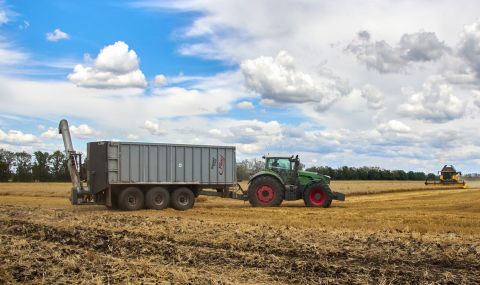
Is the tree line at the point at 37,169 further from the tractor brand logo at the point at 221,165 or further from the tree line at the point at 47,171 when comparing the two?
the tractor brand logo at the point at 221,165

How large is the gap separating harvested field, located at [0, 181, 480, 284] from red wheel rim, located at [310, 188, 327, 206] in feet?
20.3

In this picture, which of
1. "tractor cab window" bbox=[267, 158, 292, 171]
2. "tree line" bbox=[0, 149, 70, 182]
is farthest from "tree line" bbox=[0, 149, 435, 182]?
"tractor cab window" bbox=[267, 158, 292, 171]

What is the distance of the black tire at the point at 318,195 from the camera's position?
24016 mm

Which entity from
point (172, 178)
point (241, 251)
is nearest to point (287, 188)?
point (172, 178)

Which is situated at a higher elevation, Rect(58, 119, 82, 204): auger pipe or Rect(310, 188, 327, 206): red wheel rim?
Rect(58, 119, 82, 204): auger pipe

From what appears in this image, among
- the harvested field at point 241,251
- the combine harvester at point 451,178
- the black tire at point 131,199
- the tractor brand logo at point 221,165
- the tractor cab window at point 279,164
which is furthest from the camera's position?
the combine harvester at point 451,178

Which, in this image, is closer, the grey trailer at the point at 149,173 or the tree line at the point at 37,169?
the grey trailer at the point at 149,173

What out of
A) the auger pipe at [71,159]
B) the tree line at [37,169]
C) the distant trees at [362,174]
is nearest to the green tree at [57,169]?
the tree line at [37,169]

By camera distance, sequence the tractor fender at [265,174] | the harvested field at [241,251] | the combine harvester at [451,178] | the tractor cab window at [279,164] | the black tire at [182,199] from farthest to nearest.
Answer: the combine harvester at [451,178]
the tractor cab window at [279,164]
the tractor fender at [265,174]
the black tire at [182,199]
the harvested field at [241,251]

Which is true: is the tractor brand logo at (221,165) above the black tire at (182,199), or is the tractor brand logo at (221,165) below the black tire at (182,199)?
above

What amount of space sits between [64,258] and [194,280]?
3.14 meters

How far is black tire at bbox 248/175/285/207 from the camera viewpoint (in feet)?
78.6

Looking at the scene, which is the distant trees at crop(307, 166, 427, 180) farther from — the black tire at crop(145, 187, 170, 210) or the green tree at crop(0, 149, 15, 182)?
the black tire at crop(145, 187, 170, 210)

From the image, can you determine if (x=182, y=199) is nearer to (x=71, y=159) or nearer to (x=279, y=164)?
(x=279, y=164)
